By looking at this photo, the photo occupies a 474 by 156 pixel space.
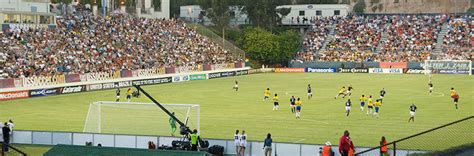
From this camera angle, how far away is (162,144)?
110 feet

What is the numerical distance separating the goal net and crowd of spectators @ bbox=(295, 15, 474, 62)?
5.52m

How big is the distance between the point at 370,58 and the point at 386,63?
427 cm

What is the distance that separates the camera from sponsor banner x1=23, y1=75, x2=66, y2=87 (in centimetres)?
6294

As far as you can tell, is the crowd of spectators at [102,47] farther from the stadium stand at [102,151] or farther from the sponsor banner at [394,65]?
the stadium stand at [102,151]

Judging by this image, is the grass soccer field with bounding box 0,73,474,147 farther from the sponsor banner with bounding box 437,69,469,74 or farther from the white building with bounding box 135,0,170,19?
the white building with bounding box 135,0,170,19

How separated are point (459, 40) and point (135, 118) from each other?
75788 millimetres

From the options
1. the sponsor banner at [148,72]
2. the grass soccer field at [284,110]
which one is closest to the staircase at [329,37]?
the grass soccer field at [284,110]

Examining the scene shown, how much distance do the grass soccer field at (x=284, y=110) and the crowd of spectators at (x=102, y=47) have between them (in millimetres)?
5388

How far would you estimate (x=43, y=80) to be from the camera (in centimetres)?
6462

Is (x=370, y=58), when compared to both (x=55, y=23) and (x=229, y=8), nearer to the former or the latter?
(x=229, y=8)

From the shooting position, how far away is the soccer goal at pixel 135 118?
37.8 m

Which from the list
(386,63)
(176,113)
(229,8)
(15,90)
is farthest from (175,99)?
(229,8)

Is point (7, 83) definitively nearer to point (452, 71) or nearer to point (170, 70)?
point (170, 70)

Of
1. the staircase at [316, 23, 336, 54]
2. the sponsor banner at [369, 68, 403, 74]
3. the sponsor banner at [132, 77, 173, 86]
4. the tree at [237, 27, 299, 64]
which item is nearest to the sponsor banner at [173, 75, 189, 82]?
the sponsor banner at [132, 77, 173, 86]
